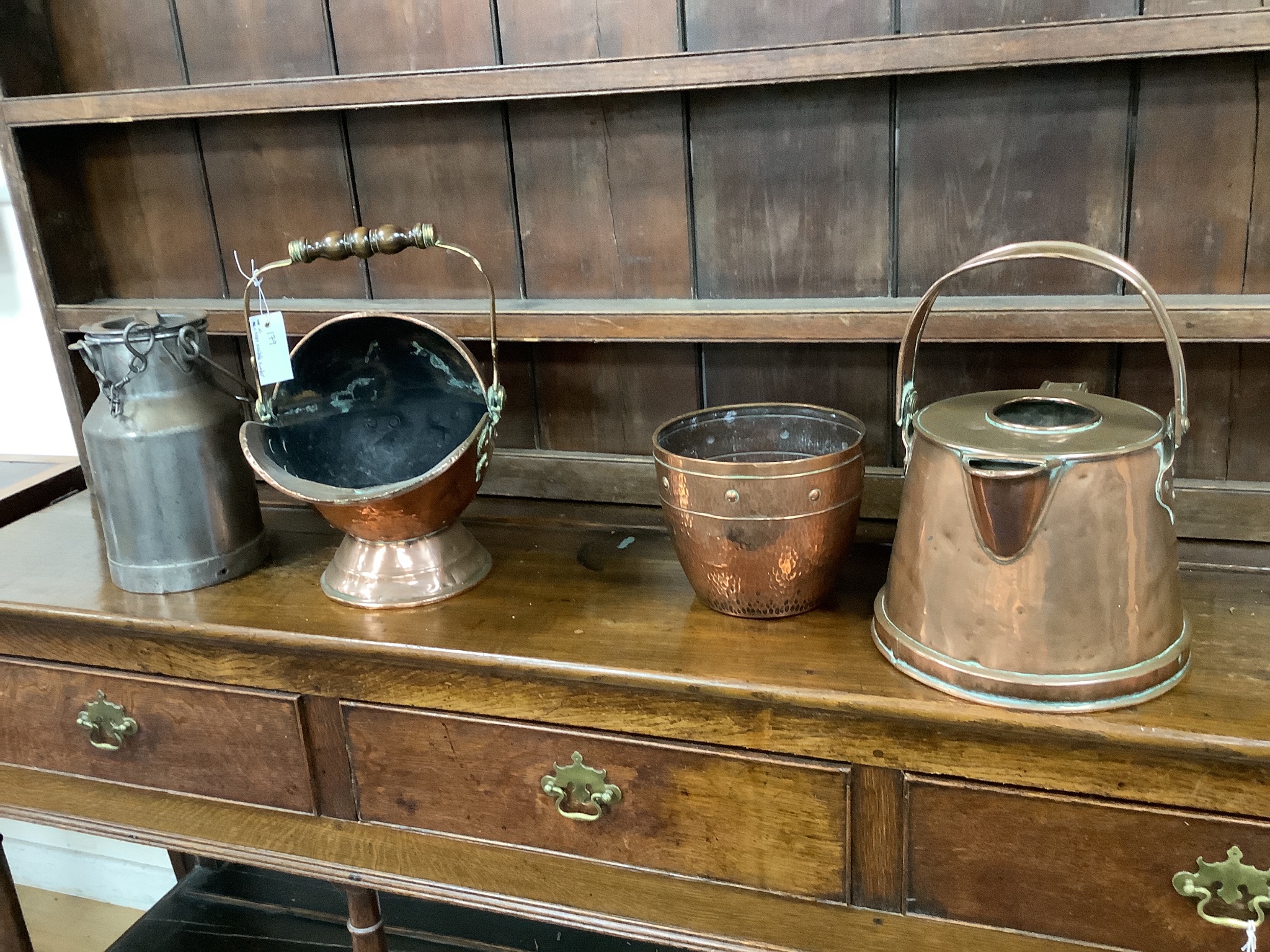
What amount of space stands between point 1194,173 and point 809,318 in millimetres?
422

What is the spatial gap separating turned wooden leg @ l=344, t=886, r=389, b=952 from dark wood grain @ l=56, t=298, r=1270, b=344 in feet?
2.26

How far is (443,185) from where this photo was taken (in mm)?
1274

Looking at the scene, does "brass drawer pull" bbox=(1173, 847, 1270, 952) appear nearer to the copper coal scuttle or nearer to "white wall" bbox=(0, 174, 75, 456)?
the copper coal scuttle

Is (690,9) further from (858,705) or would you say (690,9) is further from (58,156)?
(58,156)

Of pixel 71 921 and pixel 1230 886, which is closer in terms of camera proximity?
pixel 1230 886

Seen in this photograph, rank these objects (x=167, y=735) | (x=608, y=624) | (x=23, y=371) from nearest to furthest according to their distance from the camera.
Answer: (x=608, y=624), (x=167, y=735), (x=23, y=371)

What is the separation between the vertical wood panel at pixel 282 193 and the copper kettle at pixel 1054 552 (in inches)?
32.7

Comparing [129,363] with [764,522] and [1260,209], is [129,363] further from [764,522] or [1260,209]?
Answer: [1260,209]

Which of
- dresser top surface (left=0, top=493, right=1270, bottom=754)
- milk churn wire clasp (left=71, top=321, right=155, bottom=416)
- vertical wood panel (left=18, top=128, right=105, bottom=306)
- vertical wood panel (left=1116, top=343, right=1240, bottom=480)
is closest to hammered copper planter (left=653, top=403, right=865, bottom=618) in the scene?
dresser top surface (left=0, top=493, right=1270, bottom=754)

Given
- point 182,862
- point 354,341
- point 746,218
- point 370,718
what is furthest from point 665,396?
point 182,862

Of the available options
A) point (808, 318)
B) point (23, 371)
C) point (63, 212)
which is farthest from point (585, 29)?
point (23, 371)

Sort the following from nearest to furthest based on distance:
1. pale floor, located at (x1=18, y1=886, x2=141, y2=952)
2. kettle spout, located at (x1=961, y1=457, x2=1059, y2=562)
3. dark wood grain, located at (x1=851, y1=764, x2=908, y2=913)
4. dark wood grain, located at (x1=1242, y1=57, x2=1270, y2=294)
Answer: kettle spout, located at (x1=961, y1=457, x2=1059, y2=562) < dark wood grain, located at (x1=851, y1=764, x2=908, y2=913) < dark wood grain, located at (x1=1242, y1=57, x2=1270, y2=294) < pale floor, located at (x1=18, y1=886, x2=141, y2=952)

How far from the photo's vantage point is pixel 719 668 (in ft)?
2.99

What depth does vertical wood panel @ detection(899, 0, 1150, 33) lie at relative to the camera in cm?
100
